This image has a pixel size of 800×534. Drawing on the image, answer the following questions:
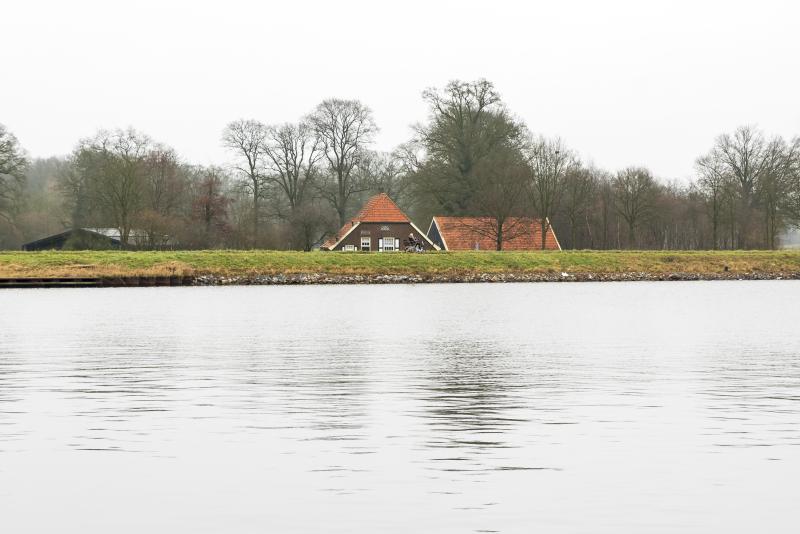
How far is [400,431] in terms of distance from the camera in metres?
12.7

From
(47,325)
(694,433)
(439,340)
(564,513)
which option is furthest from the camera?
(47,325)

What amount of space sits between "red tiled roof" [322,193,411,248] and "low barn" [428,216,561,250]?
3745mm

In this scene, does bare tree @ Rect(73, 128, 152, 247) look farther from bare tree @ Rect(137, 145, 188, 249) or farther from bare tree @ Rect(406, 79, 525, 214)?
bare tree @ Rect(406, 79, 525, 214)

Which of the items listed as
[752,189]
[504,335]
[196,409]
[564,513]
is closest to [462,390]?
[196,409]

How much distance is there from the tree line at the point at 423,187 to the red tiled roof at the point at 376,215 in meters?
1.82

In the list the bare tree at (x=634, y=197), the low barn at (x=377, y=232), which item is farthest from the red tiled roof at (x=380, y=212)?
the bare tree at (x=634, y=197)

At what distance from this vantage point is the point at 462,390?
16.7 metres

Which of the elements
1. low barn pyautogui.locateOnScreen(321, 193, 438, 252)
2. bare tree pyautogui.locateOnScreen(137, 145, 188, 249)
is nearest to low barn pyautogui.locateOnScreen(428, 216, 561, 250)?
low barn pyautogui.locateOnScreen(321, 193, 438, 252)

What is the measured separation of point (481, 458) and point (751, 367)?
1101cm

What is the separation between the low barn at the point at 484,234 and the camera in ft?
283

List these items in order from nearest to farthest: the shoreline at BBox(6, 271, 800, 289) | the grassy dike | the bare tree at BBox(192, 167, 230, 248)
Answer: the shoreline at BBox(6, 271, 800, 289), the grassy dike, the bare tree at BBox(192, 167, 230, 248)

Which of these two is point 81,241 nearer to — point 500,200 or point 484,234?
point 484,234

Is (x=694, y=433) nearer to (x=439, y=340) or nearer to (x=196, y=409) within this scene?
(x=196, y=409)

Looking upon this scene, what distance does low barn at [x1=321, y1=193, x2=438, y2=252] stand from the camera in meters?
92.9
